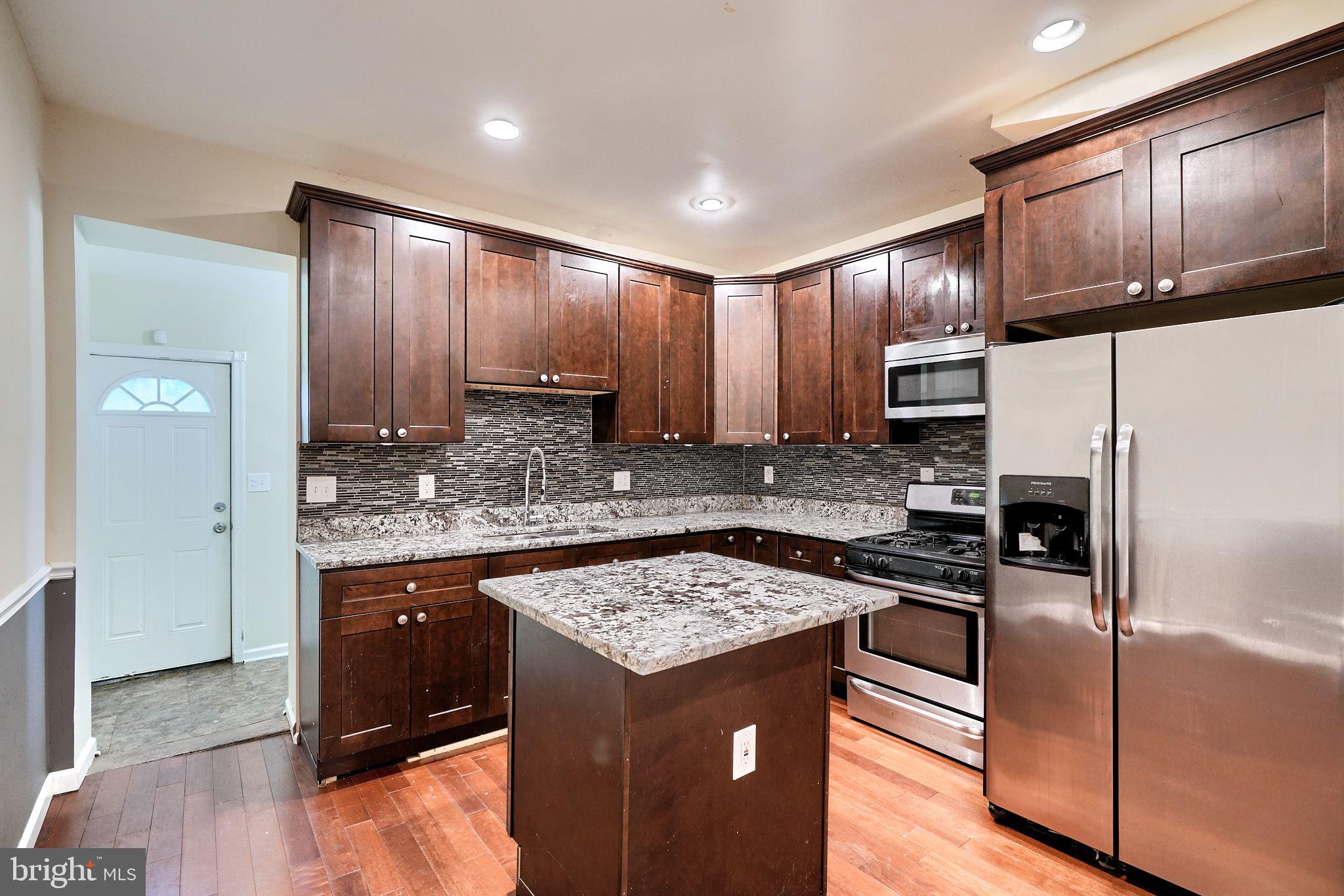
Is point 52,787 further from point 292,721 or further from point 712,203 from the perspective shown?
point 712,203

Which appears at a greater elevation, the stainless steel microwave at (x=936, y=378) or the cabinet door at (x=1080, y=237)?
the cabinet door at (x=1080, y=237)

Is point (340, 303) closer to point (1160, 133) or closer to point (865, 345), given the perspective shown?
point (865, 345)

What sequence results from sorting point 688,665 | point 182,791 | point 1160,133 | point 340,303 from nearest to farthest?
point 688,665
point 1160,133
point 182,791
point 340,303

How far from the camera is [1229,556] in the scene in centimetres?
173

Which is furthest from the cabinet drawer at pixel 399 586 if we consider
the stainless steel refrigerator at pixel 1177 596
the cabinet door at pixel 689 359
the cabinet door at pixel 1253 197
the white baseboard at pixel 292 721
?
the cabinet door at pixel 1253 197

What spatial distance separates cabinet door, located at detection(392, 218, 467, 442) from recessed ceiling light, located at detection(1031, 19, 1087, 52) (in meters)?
2.46

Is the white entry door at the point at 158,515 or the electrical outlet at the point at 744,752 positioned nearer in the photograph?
the electrical outlet at the point at 744,752

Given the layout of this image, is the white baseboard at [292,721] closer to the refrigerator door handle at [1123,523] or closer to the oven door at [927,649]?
the oven door at [927,649]

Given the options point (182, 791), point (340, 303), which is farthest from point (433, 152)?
point (182, 791)

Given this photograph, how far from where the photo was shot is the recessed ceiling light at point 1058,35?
1.96 meters

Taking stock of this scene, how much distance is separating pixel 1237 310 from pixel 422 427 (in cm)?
322

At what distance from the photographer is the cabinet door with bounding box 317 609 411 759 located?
2459 millimetres

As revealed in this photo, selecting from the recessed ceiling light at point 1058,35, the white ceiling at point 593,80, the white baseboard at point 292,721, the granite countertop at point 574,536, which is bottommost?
the white baseboard at point 292,721

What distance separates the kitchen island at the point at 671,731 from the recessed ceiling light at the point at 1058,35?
1.86 metres
